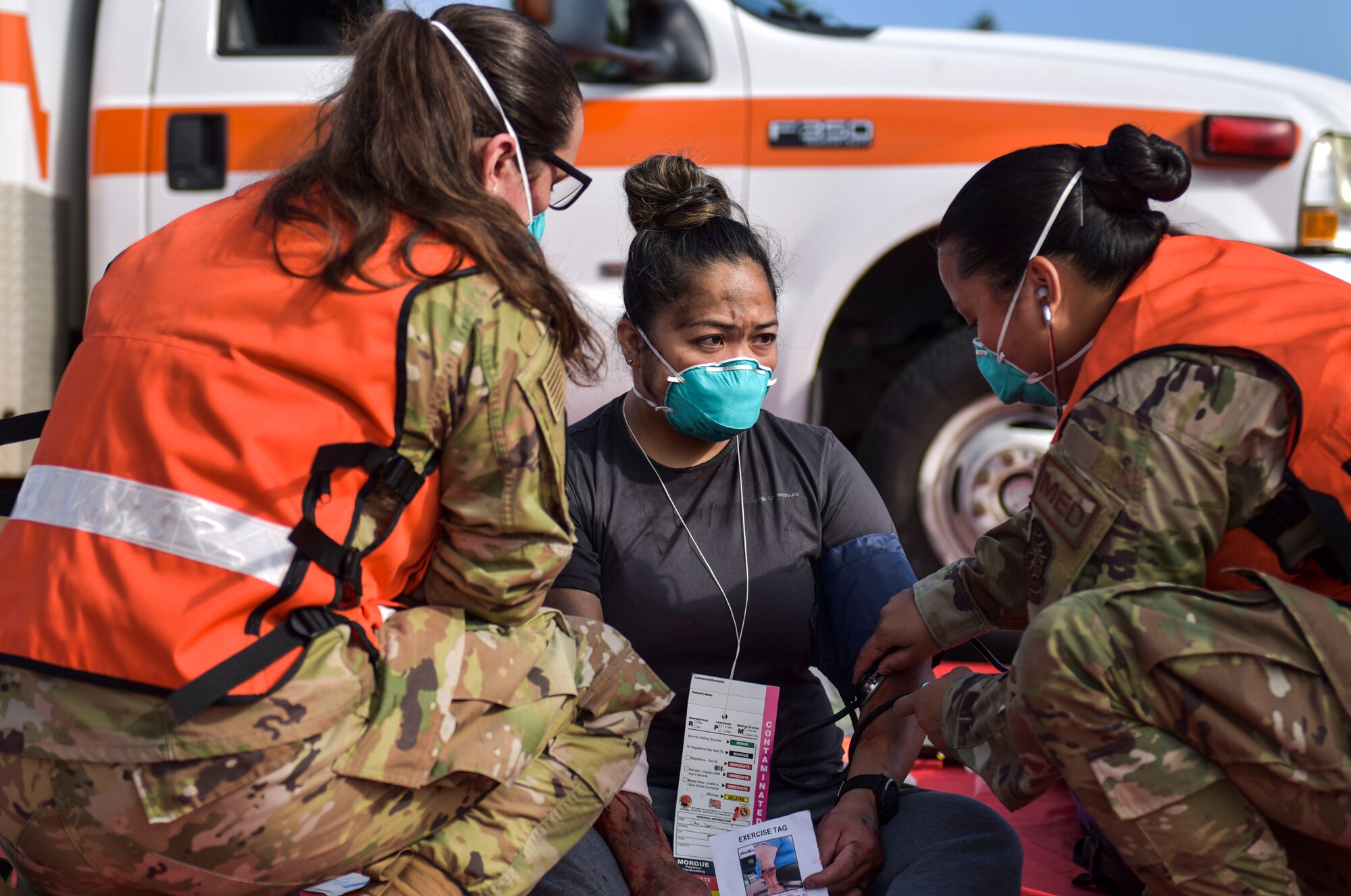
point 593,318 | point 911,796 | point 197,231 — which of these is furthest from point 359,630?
point 593,318

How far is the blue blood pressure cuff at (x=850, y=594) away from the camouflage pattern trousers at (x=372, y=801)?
559mm

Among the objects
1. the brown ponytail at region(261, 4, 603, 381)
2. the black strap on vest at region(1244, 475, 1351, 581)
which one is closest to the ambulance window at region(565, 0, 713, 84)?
the brown ponytail at region(261, 4, 603, 381)

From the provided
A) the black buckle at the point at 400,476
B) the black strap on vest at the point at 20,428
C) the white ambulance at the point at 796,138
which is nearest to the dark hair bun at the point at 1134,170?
the black buckle at the point at 400,476

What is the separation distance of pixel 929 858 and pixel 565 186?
1338mm

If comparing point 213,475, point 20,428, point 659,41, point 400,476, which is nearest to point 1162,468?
point 400,476

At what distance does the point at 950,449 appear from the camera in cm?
383

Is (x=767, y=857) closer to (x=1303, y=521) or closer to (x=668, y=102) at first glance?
(x=1303, y=521)

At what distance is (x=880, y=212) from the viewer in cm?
374

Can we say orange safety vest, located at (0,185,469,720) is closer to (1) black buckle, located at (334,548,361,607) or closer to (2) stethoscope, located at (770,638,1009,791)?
(1) black buckle, located at (334,548,361,607)

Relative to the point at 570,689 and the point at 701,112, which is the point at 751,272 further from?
the point at 701,112

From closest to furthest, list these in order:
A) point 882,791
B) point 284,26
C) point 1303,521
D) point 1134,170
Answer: point 1303,521, point 1134,170, point 882,791, point 284,26

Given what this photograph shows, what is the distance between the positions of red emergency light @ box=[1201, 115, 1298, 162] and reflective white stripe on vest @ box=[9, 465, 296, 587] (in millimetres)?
3207

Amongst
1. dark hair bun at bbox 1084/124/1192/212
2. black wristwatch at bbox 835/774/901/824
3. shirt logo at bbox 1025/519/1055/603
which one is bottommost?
black wristwatch at bbox 835/774/901/824

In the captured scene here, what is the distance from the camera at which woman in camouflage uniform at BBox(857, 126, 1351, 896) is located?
156 cm
